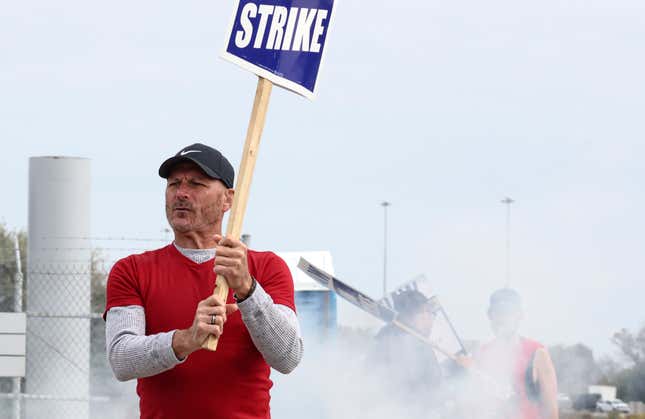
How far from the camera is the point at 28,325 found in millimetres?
9000

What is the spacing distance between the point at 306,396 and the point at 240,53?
7996 mm

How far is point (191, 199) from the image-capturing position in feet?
11.9

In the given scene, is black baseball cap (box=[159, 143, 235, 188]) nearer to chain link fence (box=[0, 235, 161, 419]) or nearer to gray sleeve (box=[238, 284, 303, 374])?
gray sleeve (box=[238, 284, 303, 374])

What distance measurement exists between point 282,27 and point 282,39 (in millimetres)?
36

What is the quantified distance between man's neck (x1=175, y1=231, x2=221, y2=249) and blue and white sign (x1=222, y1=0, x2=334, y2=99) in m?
0.49

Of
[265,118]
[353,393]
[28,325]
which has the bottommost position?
[353,393]

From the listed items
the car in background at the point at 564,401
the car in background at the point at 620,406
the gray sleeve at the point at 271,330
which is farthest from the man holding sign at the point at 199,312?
the car in background at the point at 620,406

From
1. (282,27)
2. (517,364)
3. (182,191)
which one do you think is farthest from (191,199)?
(517,364)

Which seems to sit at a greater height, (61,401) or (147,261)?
(147,261)

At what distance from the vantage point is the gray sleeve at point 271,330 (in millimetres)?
3377

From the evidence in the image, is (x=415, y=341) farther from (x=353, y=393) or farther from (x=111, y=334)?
(x=111, y=334)

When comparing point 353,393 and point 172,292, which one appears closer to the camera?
point 172,292

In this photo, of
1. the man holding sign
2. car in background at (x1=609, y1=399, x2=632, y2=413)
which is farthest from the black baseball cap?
car in background at (x1=609, y1=399, x2=632, y2=413)

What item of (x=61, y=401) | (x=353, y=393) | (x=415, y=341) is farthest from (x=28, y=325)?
(x=353, y=393)
